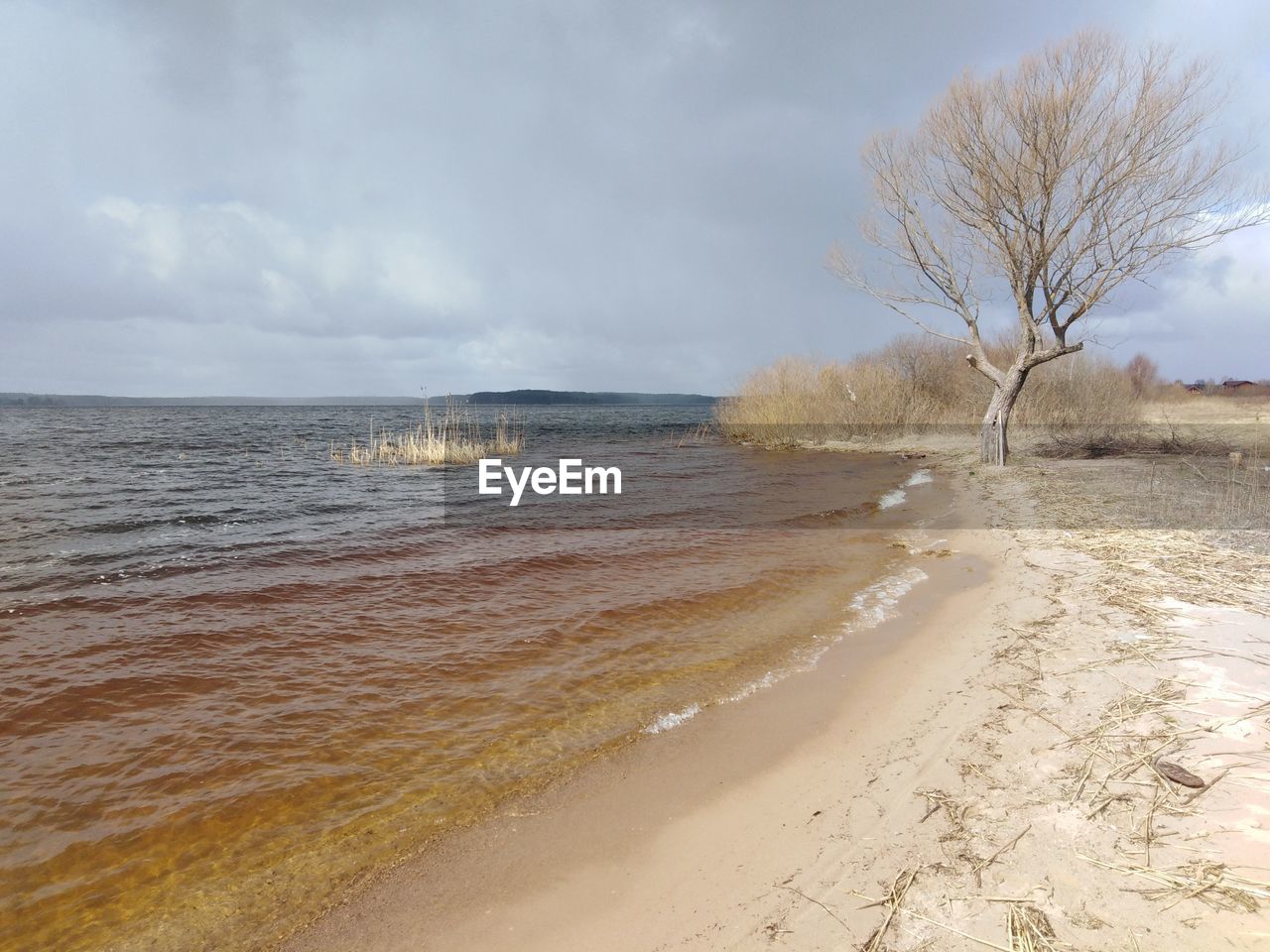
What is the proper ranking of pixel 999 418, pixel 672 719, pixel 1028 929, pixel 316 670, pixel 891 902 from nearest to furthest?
pixel 1028 929, pixel 891 902, pixel 672 719, pixel 316 670, pixel 999 418

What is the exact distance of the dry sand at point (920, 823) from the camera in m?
2.35

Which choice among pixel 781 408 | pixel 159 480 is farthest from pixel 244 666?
pixel 781 408

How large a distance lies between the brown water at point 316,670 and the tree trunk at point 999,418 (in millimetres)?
8408

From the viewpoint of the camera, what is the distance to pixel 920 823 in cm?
298

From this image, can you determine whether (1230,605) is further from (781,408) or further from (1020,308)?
(781,408)

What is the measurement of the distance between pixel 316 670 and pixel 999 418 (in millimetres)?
19349

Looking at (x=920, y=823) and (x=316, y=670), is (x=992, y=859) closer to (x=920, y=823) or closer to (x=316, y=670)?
(x=920, y=823)

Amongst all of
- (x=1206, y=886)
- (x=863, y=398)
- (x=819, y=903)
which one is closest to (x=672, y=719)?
(x=819, y=903)

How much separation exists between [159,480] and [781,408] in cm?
2727

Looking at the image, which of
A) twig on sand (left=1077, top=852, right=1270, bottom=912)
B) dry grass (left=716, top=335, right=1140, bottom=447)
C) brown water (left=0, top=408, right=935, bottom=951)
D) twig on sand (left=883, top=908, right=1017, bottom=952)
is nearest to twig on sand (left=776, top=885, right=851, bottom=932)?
twig on sand (left=883, top=908, right=1017, bottom=952)

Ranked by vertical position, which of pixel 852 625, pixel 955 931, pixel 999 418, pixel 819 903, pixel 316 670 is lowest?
pixel 316 670

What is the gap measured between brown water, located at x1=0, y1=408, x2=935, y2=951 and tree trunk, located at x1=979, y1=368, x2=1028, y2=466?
27.6 feet

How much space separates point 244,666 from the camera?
5.73 meters

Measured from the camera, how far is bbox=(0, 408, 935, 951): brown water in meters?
3.24
